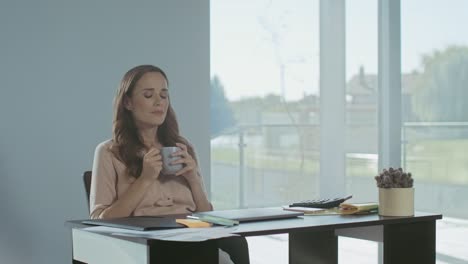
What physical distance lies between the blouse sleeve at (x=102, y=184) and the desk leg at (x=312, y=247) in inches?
24.7

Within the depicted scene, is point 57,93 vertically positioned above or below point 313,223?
above

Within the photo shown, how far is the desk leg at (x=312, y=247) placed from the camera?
2.54m

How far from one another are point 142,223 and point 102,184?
53 cm

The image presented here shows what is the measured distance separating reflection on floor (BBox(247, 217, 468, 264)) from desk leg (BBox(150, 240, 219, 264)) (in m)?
2.53

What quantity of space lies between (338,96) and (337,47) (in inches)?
11.2

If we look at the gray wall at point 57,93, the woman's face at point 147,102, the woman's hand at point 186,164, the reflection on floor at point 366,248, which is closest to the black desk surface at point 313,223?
the woman's hand at point 186,164

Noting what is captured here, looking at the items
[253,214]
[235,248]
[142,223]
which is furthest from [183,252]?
[235,248]

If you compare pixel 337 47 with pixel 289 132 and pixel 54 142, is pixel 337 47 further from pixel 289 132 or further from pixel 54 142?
pixel 54 142

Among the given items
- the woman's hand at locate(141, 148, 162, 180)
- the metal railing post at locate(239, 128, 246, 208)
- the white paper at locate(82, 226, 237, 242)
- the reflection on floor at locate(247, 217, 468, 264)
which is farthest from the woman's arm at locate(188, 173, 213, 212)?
the metal railing post at locate(239, 128, 246, 208)

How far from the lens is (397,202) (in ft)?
7.63

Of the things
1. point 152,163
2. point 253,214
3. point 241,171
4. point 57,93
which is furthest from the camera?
point 241,171

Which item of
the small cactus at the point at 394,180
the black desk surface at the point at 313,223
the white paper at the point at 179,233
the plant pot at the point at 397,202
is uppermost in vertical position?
the small cactus at the point at 394,180

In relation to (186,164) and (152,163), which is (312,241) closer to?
(186,164)

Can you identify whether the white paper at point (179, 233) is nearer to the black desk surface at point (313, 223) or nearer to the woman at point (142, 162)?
the black desk surface at point (313, 223)
